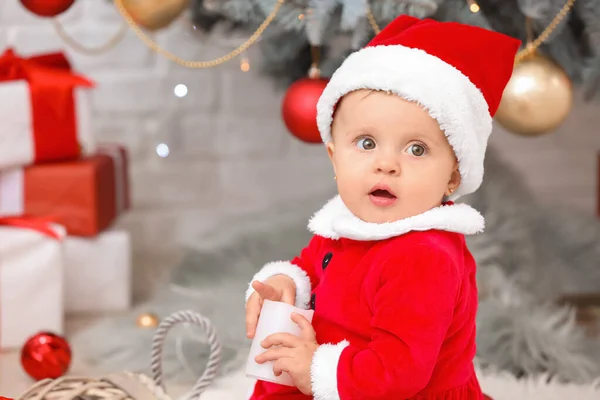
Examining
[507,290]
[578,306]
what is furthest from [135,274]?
[578,306]

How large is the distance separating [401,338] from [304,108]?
0.68 m

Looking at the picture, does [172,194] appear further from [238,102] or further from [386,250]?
[386,250]

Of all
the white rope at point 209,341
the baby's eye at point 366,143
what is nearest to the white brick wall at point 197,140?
the white rope at point 209,341

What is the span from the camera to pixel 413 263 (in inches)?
30.9

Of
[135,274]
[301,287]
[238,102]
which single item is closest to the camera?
[301,287]

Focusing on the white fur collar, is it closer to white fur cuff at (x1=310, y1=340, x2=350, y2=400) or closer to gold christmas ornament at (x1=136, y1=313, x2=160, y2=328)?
white fur cuff at (x1=310, y1=340, x2=350, y2=400)

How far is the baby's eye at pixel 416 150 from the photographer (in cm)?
81

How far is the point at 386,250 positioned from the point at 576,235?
3.93 ft

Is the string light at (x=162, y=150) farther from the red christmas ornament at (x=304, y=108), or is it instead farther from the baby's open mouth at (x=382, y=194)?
the baby's open mouth at (x=382, y=194)

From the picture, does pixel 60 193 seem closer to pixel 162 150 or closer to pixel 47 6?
pixel 47 6

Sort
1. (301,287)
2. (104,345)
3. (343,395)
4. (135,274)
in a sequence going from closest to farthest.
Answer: (343,395) → (301,287) → (104,345) → (135,274)

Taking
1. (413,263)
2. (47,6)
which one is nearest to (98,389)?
(413,263)

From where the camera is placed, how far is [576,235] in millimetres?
1872

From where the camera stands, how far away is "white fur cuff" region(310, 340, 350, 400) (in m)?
0.77
